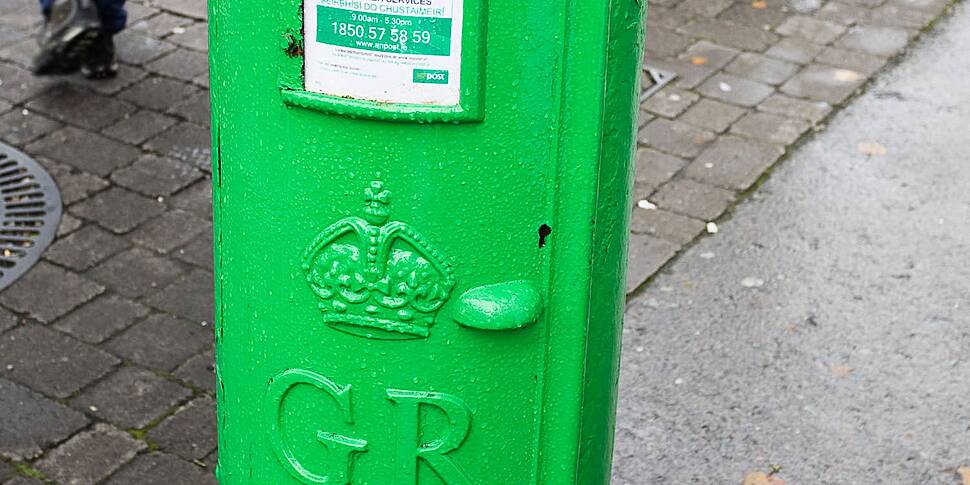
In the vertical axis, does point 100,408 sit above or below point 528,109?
below

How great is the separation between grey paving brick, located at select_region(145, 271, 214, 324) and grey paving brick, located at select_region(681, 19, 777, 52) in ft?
9.46

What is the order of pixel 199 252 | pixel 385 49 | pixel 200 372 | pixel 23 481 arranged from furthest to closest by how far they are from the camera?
pixel 199 252 < pixel 200 372 < pixel 23 481 < pixel 385 49

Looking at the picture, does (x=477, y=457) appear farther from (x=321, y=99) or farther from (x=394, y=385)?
(x=321, y=99)

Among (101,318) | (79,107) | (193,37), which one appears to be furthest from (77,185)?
(193,37)

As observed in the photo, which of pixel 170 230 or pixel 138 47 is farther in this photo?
pixel 138 47

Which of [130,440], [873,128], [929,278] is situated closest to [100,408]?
[130,440]

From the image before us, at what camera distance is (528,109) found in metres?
1.91

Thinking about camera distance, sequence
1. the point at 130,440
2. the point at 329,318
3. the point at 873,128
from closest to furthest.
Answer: the point at 329,318, the point at 130,440, the point at 873,128

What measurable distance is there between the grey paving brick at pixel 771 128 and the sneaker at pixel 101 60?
8.68ft

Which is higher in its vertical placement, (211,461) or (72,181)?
(72,181)

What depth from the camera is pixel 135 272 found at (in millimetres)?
4438

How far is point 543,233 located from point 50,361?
246cm

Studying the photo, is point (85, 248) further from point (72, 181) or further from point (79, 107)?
point (79, 107)

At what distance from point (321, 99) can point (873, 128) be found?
3.98 m
